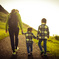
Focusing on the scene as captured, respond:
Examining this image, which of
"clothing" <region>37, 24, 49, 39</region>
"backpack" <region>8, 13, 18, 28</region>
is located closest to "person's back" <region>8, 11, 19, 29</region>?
"backpack" <region>8, 13, 18, 28</region>

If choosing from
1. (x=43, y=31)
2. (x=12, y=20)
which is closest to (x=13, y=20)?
(x=12, y=20)

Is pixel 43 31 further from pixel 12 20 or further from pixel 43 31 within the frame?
pixel 12 20

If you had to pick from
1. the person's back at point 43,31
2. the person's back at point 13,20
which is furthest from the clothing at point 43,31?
the person's back at point 13,20

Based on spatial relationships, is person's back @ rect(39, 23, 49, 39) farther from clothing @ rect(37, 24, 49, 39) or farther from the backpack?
the backpack

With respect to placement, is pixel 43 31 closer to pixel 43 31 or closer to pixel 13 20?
pixel 43 31

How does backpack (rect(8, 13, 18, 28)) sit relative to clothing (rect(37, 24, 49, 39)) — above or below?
above

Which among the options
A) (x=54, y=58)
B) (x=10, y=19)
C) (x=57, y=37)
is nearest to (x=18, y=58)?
(x=54, y=58)

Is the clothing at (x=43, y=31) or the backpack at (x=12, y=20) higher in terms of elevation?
the backpack at (x=12, y=20)

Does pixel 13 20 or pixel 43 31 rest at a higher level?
pixel 13 20

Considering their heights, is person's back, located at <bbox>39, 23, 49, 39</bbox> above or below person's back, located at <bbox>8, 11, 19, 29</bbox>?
below

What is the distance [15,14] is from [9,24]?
610 mm

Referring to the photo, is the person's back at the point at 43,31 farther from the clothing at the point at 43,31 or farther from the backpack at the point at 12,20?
the backpack at the point at 12,20

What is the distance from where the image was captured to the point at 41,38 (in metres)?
3.90

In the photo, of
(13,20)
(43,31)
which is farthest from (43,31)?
(13,20)
